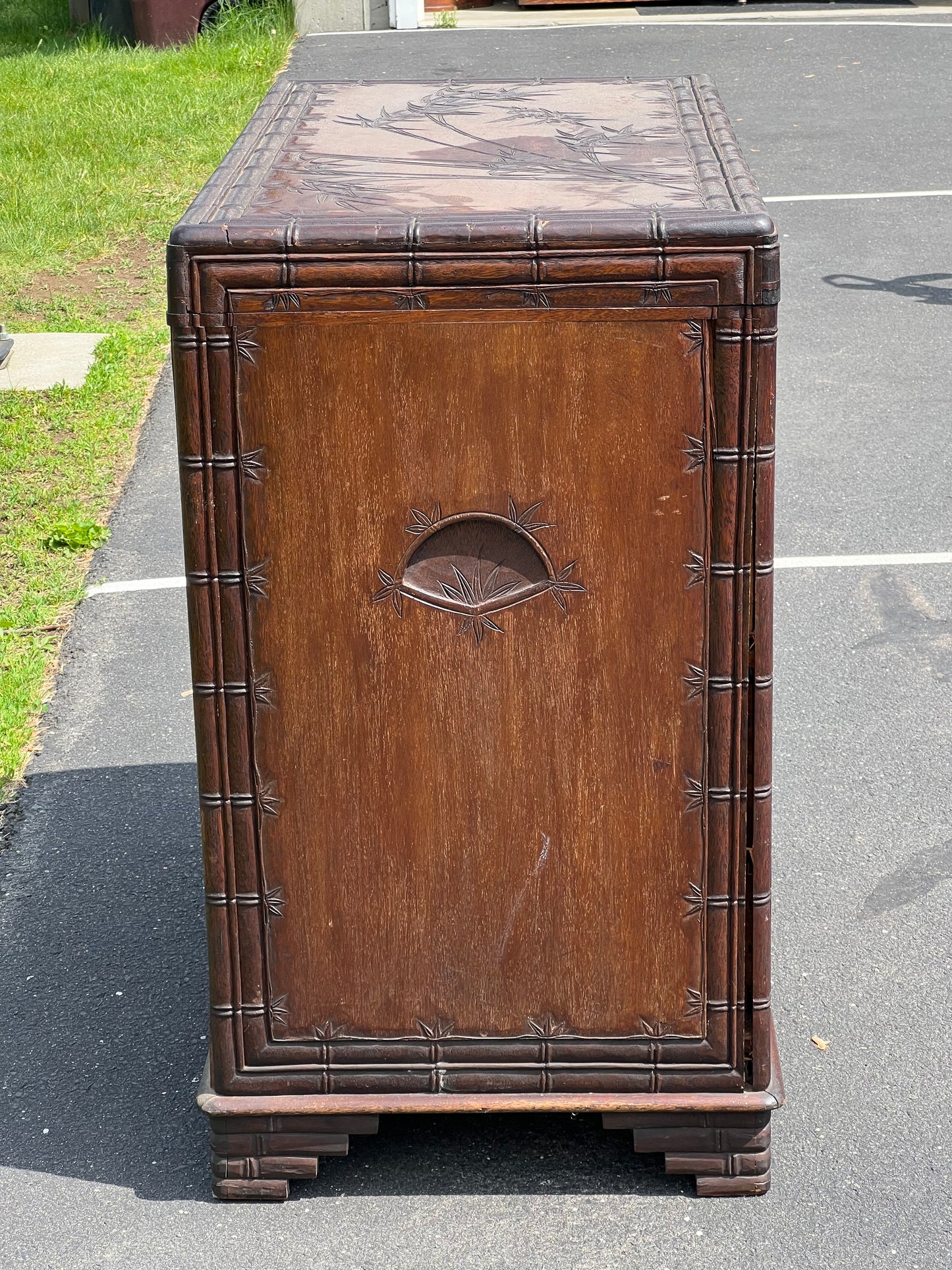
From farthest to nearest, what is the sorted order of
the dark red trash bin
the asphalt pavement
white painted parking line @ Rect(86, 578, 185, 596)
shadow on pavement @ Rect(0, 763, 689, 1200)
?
the dark red trash bin < white painted parking line @ Rect(86, 578, 185, 596) < shadow on pavement @ Rect(0, 763, 689, 1200) < the asphalt pavement

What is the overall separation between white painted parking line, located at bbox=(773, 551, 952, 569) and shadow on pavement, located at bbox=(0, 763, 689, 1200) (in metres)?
2.20

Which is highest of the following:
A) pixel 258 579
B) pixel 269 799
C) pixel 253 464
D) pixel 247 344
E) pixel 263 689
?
pixel 247 344

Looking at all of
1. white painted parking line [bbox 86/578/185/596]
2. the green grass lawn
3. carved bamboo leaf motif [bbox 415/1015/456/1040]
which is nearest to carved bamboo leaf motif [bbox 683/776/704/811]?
carved bamboo leaf motif [bbox 415/1015/456/1040]

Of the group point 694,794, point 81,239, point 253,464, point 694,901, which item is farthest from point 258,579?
point 81,239

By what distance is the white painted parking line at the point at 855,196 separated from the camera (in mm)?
9492

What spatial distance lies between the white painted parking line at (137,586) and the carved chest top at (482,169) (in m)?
Result: 2.01

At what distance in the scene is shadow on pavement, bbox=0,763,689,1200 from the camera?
103 inches

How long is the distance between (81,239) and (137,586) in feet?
15.3

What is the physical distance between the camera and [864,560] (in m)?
5.00

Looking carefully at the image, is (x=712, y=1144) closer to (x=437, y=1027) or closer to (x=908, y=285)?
(x=437, y=1027)

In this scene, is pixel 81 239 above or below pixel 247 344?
below

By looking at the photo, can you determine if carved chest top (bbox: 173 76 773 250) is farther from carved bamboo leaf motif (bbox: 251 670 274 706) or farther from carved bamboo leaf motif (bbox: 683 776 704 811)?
carved bamboo leaf motif (bbox: 683 776 704 811)

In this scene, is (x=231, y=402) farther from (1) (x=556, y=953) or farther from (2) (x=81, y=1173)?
(2) (x=81, y=1173)

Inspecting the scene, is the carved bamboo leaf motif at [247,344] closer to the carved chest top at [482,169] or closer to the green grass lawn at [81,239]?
the carved chest top at [482,169]
